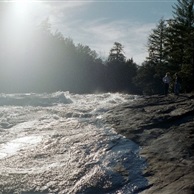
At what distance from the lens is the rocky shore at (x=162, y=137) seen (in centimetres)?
1034

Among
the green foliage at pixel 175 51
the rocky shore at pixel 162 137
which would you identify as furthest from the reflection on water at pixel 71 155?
the green foliage at pixel 175 51

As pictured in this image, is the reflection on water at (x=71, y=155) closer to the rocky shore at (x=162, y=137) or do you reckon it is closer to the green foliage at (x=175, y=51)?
the rocky shore at (x=162, y=137)

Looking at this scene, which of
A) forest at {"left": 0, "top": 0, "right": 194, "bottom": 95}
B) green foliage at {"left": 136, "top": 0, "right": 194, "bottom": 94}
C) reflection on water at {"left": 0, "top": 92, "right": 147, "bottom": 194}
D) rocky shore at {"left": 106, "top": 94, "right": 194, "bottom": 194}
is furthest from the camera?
forest at {"left": 0, "top": 0, "right": 194, "bottom": 95}

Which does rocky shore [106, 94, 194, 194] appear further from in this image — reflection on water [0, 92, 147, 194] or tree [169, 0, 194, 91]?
tree [169, 0, 194, 91]

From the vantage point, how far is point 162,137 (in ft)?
48.5

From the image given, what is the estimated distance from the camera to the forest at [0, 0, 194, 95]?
50406 millimetres

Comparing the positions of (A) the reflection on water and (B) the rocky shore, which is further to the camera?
(A) the reflection on water

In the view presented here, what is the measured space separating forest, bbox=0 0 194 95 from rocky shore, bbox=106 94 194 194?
24.4m


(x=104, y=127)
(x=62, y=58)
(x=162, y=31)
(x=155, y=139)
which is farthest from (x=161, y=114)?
(x=62, y=58)

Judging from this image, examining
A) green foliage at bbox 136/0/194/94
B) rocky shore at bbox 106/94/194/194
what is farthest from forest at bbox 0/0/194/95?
rocky shore at bbox 106/94/194/194

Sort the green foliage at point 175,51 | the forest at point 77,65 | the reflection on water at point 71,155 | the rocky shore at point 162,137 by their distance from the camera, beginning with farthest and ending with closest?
the forest at point 77,65 → the green foliage at point 175,51 → the reflection on water at point 71,155 → the rocky shore at point 162,137

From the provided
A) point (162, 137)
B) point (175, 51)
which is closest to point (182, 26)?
point (175, 51)

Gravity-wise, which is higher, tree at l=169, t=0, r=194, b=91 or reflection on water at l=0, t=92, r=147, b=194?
tree at l=169, t=0, r=194, b=91

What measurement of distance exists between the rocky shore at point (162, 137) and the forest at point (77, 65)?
80.0ft
